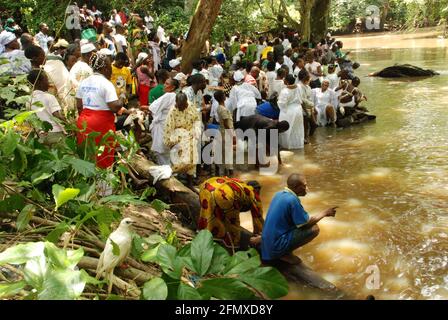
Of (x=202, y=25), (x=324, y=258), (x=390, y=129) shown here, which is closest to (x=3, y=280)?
(x=324, y=258)

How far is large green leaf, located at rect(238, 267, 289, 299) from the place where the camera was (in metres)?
2.20

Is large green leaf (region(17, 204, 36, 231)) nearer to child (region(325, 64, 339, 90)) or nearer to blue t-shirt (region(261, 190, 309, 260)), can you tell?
blue t-shirt (region(261, 190, 309, 260))

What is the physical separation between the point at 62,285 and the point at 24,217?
105 cm

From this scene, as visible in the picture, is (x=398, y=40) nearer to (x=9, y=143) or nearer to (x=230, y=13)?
(x=230, y=13)

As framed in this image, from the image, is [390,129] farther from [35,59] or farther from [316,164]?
[35,59]

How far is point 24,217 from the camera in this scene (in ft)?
9.34

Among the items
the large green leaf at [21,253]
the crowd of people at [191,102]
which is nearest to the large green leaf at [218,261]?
the large green leaf at [21,253]

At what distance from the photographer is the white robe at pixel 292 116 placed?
8.71 metres

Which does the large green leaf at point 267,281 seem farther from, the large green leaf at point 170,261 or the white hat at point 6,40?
the white hat at point 6,40

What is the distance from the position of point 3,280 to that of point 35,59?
12.0ft

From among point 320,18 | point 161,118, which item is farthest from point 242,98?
point 320,18

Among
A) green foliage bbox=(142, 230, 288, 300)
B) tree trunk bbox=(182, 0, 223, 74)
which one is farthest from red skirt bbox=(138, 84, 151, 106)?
green foliage bbox=(142, 230, 288, 300)

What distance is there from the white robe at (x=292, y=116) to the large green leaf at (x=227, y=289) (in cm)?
680

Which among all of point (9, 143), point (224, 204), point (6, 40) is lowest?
point (224, 204)
